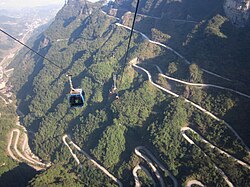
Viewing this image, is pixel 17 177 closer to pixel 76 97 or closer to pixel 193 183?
pixel 193 183

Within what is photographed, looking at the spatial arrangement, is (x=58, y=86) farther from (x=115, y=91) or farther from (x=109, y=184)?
(x=109, y=184)

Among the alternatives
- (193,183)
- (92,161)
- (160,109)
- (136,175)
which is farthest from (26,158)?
(193,183)

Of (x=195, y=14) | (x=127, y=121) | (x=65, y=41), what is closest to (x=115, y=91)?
(x=127, y=121)

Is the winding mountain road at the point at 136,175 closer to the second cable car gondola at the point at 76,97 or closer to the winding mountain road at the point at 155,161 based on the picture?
the winding mountain road at the point at 155,161

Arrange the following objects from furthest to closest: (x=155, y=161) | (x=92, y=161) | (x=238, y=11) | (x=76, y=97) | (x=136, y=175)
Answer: (x=238, y=11) < (x=92, y=161) < (x=155, y=161) < (x=136, y=175) < (x=76, y=97)

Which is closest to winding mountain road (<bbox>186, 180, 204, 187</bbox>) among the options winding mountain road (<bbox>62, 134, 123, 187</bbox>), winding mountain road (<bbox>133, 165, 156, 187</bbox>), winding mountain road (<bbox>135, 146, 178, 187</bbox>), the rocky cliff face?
winding mountain road (<bbox>135, 146, 178, 187</bbox>)

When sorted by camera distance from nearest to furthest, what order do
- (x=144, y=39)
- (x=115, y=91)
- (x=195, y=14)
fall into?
1. (x=115, y=91)
2. (x=195, y=14)
3. (x=144, y=39)
